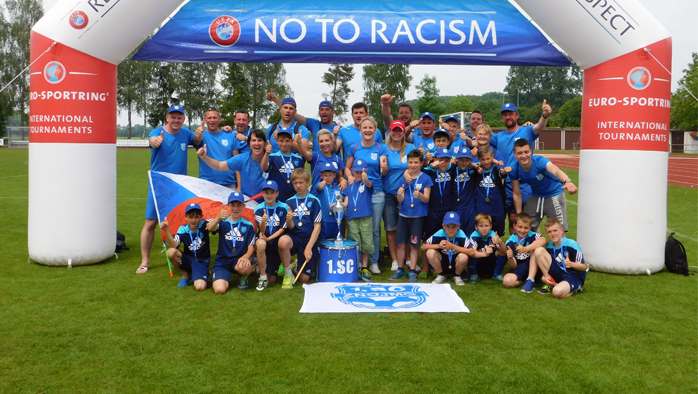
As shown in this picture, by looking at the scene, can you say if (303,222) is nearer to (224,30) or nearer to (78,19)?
(224,30)

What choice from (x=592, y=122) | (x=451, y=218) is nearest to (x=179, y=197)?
(x=451, y=218)

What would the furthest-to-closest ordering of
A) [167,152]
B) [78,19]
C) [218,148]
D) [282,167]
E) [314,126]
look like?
[218,148], [314,126], [167,152], [282,167], [78,19]

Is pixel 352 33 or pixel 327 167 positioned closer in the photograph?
pixel 327 167

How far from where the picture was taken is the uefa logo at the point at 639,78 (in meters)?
5.86

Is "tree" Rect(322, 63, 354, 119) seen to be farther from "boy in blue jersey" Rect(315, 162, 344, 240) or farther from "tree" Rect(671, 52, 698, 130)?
"boy in blue jersey" Rect(315, 162, 344, 240)

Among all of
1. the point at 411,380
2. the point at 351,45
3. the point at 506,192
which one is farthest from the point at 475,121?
the point at 411,380

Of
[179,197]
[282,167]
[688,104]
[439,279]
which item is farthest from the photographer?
[688,104]

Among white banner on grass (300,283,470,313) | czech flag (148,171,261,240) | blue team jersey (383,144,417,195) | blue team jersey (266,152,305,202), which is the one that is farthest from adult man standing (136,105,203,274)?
blue team jersey (383,144,417,195)

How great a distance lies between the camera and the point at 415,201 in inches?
231

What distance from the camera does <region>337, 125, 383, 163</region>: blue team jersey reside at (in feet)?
20.6

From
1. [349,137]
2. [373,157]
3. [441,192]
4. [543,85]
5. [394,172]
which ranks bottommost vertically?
[441,192]

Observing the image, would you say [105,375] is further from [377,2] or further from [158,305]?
[377,2]

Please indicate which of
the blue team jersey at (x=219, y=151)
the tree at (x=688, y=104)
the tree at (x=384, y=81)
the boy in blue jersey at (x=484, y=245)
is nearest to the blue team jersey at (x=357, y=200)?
the boy in blue jersey at (x=484, y=245)

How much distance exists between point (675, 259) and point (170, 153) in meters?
6.22
